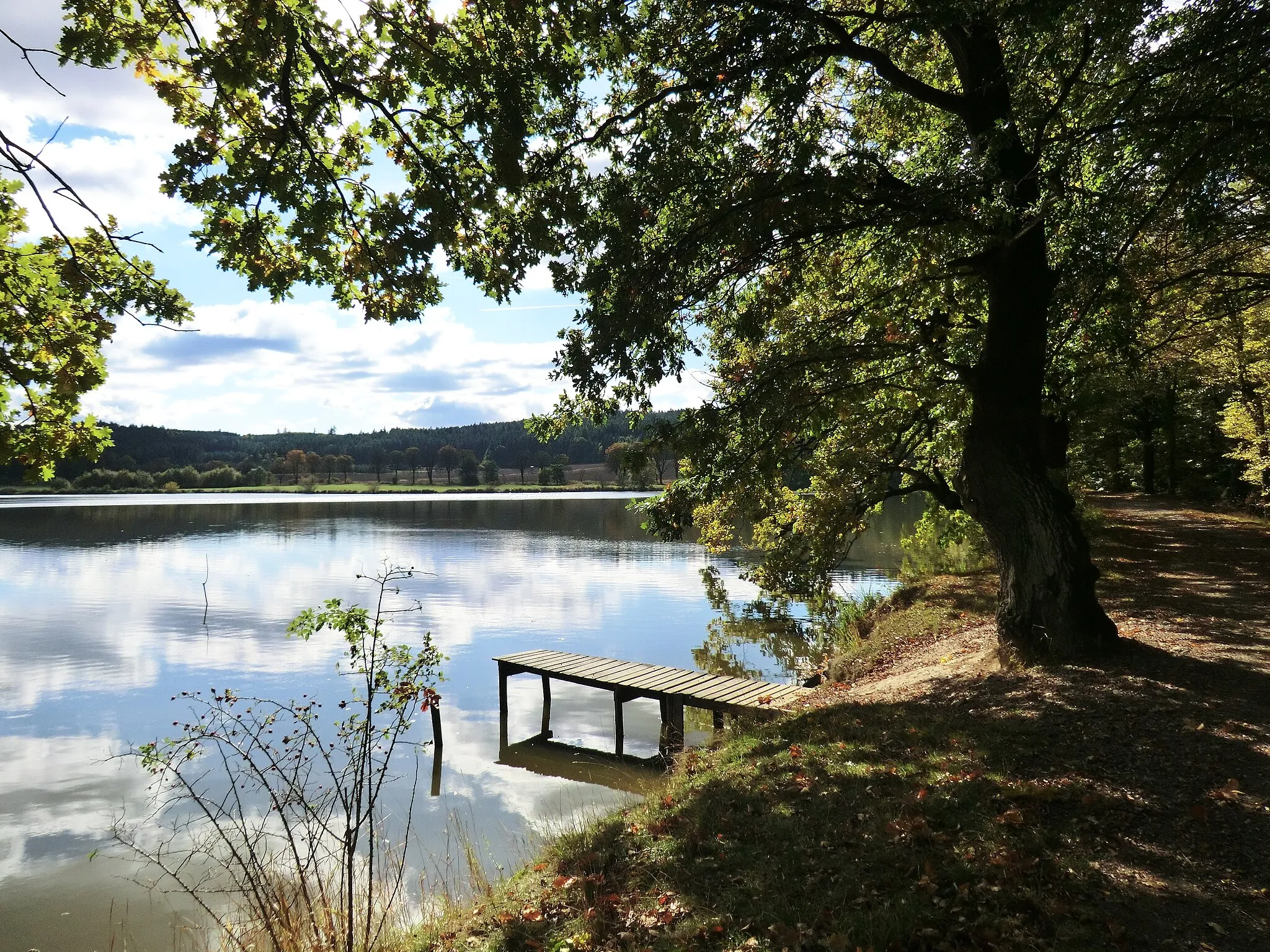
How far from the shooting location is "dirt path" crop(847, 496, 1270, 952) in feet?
13.2

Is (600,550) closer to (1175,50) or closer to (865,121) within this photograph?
(865,121)

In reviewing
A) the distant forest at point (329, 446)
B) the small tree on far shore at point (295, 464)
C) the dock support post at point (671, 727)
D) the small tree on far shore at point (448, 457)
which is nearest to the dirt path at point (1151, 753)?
the dock support post at point (671, 727)

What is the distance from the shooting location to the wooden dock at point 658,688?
11531 mm

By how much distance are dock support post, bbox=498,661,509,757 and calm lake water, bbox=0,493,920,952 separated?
0.76 ft

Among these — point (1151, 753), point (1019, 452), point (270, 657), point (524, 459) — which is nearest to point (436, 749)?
point (270, 657)

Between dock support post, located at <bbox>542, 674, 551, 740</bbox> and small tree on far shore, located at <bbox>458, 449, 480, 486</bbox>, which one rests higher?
small tree on far shore, located at <bbox>458, 449, 480, 486</bbox>

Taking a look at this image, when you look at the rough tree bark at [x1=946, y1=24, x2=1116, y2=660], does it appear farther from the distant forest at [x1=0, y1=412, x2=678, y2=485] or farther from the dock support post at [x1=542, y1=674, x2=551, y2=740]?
the distant forest at [x1=0, y1=412, x2=678, y2=485]

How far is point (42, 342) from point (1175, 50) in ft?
31.3

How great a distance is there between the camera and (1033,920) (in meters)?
4.03

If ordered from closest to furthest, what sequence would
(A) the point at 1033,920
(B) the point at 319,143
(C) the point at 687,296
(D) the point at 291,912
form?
(A) the point at 1033,920 < (D) the point at 291,912 < (B) the point at 319,143 < (C) the point at 687,296

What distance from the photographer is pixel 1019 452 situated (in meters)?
8.58

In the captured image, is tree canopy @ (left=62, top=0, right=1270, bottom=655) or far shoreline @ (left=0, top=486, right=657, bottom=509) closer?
tree canopy @ (left=62, top=0, right=1270, bottom=655)

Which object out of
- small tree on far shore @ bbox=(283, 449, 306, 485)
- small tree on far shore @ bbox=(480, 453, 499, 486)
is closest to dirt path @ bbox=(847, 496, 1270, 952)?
small tree on far shore @ bbox=(480, 453, 499, 486)

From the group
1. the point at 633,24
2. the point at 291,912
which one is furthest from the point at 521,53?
the point at 291,912
